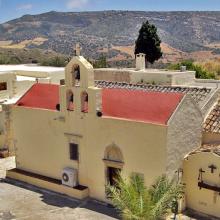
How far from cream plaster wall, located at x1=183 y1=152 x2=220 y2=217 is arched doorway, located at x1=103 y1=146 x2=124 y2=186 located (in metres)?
3.11

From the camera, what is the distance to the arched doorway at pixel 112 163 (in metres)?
19.5

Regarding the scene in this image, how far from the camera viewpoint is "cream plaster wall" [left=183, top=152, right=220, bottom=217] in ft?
59.6

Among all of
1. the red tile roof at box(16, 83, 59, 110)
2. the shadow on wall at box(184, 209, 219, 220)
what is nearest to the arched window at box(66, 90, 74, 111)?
the red tile roof at box(16, 83, 59, 110)

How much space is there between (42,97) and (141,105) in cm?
648

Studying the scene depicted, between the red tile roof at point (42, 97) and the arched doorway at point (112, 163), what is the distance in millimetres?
4221

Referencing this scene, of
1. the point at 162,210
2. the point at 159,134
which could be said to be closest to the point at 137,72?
the point at 159,134

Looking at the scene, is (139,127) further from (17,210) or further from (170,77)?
→ (170,77)

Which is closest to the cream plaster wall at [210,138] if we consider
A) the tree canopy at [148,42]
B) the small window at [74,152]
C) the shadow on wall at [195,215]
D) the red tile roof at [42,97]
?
the shadow on wall at [195,215]

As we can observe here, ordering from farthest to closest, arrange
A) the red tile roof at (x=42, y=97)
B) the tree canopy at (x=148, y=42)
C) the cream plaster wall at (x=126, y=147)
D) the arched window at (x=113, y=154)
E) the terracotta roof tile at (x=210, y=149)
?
the tree canopy at (x=148, y=42) < the red tile roof at (x=42, y=97) < the arched window at (x=113, y=154) < the terracotta roof tile at (x=210, y=149) < the cream plaster wall at (x=126, y=147)

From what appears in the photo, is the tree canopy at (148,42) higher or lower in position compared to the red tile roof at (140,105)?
higher

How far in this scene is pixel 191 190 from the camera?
1922 cm

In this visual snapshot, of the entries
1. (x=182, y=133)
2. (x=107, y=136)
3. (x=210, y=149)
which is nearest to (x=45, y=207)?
(x=107, y=136)

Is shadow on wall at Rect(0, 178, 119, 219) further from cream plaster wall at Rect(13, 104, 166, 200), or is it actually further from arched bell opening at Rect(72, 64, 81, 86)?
arched bell opening at Rect(72, 64, 81, 86)

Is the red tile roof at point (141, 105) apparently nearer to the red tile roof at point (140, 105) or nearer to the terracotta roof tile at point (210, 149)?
the red tile roof at point (140, 105)
